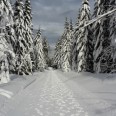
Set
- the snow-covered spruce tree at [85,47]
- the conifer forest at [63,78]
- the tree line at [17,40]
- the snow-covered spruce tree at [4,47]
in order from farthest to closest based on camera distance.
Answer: the snow-covered spruce tree at [85,47] < the snow-covered spruce tree at [4,47] < the tree line at [17,40] < the conifer forest at [63,78]

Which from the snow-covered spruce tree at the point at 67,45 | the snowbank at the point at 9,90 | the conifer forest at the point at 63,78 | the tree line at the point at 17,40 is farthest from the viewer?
the snow-covered spruce tree at the point at 67,45

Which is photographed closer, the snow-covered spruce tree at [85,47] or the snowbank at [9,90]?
the snowbank at [9,90]

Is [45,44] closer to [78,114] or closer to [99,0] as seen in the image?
[99,0]

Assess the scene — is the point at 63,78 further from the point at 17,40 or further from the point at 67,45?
the point at 67,45

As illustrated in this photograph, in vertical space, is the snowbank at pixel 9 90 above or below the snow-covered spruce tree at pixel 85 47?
below

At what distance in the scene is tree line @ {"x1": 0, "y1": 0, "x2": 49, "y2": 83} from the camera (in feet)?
67.8

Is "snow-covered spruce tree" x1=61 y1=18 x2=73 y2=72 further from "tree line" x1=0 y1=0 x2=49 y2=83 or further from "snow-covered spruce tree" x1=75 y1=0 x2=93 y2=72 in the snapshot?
"snow-covered spruce tree" x1=75 y1=0 x2=93 y2=72

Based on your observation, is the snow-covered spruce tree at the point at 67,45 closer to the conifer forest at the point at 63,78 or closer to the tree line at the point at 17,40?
the tree line at the point at 17,40

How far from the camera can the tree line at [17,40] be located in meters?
20.7

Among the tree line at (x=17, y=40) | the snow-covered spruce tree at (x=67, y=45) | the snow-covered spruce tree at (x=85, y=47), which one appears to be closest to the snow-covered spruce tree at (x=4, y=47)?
the tree line at (x=17, y=40)

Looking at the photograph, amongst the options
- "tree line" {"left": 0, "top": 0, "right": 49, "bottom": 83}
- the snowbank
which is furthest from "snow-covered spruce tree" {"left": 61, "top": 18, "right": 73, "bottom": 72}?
the snowbank

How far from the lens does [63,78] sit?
4466 cm

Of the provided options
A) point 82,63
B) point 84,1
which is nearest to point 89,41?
point 82,63

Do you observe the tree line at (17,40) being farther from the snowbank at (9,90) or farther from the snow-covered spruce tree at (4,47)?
the snowbank at (9,90)
